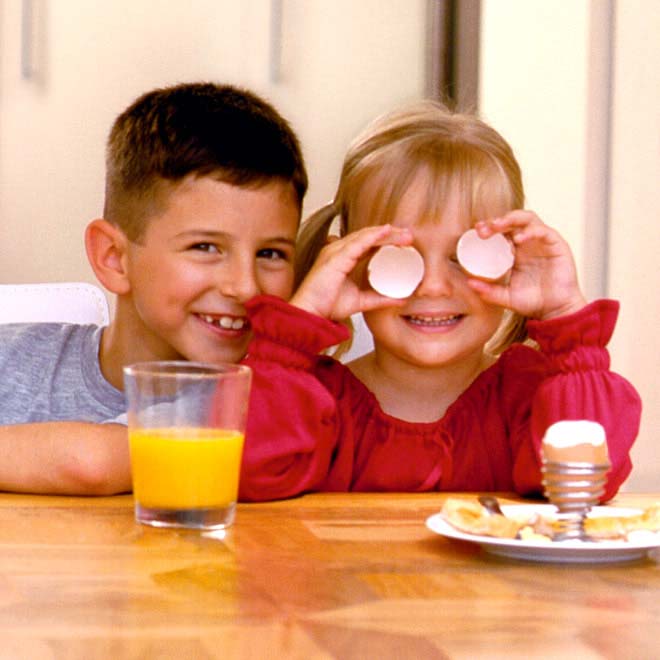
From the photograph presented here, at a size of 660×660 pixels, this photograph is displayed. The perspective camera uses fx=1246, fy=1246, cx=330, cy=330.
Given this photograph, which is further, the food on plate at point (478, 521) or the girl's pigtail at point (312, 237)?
the girl's pigtail at point (312, 237)

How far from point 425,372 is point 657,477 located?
3.32 ft

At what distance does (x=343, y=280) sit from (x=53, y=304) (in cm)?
69

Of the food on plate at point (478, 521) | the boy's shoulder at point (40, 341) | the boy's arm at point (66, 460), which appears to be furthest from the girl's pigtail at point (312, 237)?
the food on plate at point (478, 521)

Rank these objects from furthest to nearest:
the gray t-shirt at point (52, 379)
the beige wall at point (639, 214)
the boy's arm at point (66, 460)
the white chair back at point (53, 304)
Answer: the beige wall at point (639, 214), the white chair back at point (53, 304), the gray t-shirt at point (52, 379), the boy's arm at point (66, 460)

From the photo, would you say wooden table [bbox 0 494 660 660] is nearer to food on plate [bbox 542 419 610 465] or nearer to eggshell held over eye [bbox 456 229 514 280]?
food on plate [bbox 542 419 610 465]

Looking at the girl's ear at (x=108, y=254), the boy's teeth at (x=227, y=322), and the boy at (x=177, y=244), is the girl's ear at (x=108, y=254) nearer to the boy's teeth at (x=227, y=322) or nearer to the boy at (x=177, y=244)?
the boy at (x=177, y=244)

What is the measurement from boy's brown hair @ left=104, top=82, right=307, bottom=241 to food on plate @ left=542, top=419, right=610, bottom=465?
29.6 inches

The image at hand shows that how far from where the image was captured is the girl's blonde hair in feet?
4.92

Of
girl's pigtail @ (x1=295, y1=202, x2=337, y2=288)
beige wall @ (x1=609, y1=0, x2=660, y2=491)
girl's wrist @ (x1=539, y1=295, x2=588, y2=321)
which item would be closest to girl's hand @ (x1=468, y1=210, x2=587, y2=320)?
girl's wrist @ (x1=539, y1=295, x2=588, y2=321)

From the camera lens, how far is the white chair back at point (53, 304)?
194cm

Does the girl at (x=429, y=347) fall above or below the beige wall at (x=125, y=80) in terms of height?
below

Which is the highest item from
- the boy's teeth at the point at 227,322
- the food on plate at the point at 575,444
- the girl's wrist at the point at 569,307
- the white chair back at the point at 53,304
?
the girl's wrist at the point at 569,307

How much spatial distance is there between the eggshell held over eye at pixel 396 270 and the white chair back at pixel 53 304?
0.65 metres

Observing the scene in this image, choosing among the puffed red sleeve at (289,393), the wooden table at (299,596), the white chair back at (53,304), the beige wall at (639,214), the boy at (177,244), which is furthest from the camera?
the beige wall at (639,214)
